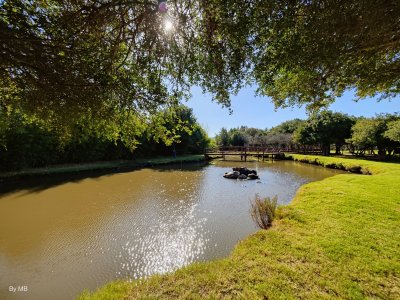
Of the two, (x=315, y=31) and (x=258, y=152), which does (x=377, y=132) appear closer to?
(x=258, y=152)

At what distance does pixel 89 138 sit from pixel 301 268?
91.1ft

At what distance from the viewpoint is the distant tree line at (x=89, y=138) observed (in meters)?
4.98

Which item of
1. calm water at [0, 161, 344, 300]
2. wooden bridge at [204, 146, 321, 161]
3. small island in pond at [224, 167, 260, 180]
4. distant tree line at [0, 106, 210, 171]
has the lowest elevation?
calm water at [0, 161, 344, 300]

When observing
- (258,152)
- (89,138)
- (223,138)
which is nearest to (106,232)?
(89,138)

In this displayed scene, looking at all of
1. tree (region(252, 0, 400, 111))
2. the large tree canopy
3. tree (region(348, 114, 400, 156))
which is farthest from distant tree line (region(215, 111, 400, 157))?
the large tree canopy

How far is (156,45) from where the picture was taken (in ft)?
13.9

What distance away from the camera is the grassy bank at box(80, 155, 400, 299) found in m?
3.75

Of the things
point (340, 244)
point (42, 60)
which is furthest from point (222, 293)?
point (42, 60)

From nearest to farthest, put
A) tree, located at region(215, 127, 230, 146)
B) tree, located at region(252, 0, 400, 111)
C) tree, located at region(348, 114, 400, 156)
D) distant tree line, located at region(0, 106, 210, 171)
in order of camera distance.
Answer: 1. tree, located at region(252, 0, 400, 111)
2. distant tree line, located at region(0, 106, 210, 171)
3. tree, located at region(348, 114, 400, 156)
4. tree, located at region(215, 127, 230, 146)

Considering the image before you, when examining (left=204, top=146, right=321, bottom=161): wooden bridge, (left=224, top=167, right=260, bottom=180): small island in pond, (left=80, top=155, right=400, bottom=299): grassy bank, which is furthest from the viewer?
(left=204, top=146, right=321, bottom=161): wooden bridge

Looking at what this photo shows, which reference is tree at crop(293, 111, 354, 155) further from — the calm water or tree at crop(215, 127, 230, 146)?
tree at crop(215, 127, 230, 146)

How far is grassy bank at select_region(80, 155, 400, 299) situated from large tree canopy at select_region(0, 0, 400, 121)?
137 inches

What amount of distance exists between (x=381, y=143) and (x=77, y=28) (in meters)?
35.6

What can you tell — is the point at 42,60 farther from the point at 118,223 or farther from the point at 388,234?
the point at 388,234
